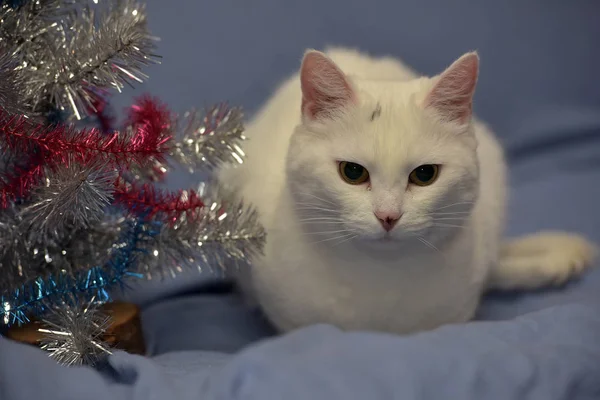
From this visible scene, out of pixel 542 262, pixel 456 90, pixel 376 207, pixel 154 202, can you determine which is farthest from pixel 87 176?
pixel 542 262

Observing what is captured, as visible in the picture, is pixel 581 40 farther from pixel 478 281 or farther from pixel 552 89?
pixel 478 281

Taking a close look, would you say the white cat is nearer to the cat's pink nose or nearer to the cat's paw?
the cat's pink nose

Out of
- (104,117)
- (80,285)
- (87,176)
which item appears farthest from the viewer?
(104,117)

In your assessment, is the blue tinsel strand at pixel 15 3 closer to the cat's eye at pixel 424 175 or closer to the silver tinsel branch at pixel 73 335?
the silver tinsel branch at pixel 73 335

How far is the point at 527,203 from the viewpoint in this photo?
1.72 metres

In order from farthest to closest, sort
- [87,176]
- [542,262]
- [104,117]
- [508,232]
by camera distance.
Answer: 1. [508,232]
2. [542,262]
3. [104,117]
4. [87,176]

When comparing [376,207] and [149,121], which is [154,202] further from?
[376,207]

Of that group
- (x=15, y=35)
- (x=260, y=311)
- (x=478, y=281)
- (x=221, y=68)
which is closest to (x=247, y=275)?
(x=260, y=311)

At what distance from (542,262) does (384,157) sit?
52 cm

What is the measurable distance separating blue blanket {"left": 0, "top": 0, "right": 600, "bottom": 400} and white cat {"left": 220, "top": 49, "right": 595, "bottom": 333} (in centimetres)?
9

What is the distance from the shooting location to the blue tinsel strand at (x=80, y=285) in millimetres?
1007

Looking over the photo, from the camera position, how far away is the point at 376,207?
0.93 metres

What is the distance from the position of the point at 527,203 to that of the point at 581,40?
566 mm

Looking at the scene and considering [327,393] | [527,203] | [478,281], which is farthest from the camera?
[527,203]
